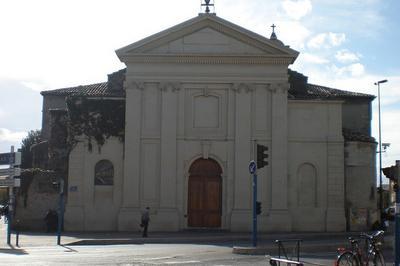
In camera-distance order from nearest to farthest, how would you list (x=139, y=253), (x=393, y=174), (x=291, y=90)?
(x=393, y=174) < (x=139, y=253) < (x=291, y=90)

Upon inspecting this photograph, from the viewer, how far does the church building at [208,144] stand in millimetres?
35969

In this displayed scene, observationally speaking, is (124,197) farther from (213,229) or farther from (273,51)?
(273,51)

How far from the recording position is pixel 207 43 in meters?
36.8

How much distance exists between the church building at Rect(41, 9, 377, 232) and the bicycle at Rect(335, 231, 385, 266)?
19382 mm

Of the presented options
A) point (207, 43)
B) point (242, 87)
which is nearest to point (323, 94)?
point (242, 87)

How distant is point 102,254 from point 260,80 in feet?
58.9

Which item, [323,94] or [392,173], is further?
[323,94]

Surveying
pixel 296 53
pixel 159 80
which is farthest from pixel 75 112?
pixel 296 53

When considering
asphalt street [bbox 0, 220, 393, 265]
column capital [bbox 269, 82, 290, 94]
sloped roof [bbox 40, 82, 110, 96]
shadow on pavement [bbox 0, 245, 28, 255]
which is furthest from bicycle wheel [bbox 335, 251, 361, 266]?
sloped roof [bbox 40, 82, 110, 96]

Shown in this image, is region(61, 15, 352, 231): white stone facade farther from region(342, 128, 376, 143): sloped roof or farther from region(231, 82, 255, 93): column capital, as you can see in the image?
region(342, 128, 376, 143): sloped roof

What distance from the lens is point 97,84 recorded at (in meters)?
43.5

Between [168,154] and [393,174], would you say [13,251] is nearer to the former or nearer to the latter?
[393,174]

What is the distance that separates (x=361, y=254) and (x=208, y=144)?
70.1ft

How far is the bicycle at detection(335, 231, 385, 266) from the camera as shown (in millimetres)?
14977
